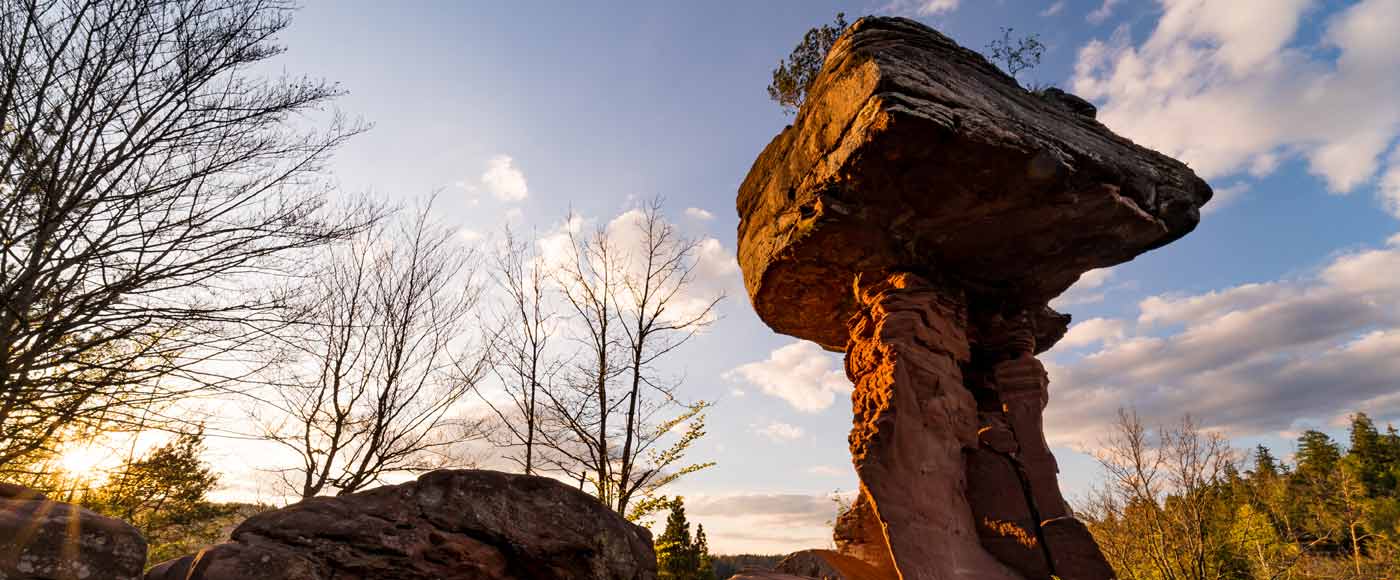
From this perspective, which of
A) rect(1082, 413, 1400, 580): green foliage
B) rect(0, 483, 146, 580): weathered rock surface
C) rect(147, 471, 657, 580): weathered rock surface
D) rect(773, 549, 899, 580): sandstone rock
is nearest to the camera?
rect(0, 483, 146, 580): weathered rock surface

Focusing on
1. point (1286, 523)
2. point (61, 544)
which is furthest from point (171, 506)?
point (1286, 523)

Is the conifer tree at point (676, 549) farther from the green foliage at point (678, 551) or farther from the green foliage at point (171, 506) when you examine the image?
the green foliage at point (171, 506)

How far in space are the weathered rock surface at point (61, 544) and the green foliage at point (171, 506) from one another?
33.0 feet

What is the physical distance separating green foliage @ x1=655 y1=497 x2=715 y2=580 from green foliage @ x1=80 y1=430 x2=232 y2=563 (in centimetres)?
959

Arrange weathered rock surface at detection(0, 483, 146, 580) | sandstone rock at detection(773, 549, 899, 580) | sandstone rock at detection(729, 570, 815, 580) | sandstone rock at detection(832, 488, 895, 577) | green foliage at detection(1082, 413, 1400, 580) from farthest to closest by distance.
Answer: green foliage at detection(1082, 413, 1400, 580), sandstone rock at detection(832, 488, 895, 577), sandstone rock at detection(773, 549, 899, 580), sandstone rock at detection(729, 570, 815, 580), weathered rock surface at detection(0, 483, 146, 580)

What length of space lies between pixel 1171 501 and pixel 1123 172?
907 centimetres

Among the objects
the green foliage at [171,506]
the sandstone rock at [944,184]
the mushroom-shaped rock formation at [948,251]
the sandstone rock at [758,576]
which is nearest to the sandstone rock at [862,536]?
the mushroom-shaped rock formation at [948,251]

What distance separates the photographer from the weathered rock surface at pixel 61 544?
3676mm

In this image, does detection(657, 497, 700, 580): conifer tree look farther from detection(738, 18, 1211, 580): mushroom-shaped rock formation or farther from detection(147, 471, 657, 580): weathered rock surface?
detection(147, 471, 657, 580): weathered rock surface

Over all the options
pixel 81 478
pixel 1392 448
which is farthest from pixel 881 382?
pixel 1392 448

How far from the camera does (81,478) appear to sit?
823 cm

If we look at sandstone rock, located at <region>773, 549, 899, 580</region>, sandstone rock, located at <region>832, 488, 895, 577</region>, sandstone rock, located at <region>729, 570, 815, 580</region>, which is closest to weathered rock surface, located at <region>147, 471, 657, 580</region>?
sandstone rock, located at <region>729, 570, 815, 580</region>

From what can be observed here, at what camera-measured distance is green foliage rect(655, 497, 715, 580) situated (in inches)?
497

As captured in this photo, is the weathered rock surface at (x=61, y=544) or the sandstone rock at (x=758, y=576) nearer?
the weathered rock surface at (x=61, y=544)
